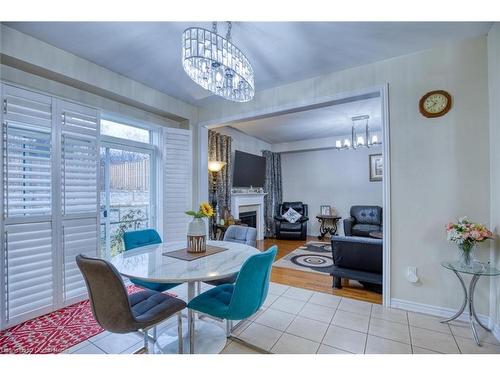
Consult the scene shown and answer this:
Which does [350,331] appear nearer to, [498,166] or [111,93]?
[498,166]

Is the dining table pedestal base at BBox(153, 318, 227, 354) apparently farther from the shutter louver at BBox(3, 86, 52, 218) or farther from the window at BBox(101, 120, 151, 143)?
the window at BBox(101, 120, 151, 143)

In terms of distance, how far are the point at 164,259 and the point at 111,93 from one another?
82.9 inches

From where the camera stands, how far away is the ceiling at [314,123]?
394 cm

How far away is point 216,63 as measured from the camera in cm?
164

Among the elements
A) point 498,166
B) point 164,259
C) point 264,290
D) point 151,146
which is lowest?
point 264,290

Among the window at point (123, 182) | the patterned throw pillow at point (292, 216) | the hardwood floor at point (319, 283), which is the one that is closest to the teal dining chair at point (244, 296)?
the hardwood floor at point (319, 283)

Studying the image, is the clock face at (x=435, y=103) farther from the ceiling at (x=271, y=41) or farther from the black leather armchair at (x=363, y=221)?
the black leather armchair at (x=363, y=221)

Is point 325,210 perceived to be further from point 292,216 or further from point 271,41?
point 271,41

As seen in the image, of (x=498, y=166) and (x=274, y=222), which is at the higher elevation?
(x=498, y=166)

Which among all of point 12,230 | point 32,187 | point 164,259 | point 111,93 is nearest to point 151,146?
point 111,93

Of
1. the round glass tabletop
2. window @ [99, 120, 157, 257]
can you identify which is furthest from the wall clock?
window @ [99, 120, 157, 257]

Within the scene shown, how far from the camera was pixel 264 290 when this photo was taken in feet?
5.49

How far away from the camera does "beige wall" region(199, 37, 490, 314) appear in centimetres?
210

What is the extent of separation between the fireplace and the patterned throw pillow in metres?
0.81
